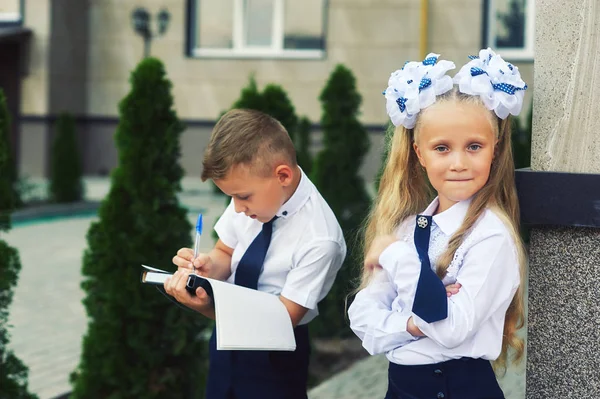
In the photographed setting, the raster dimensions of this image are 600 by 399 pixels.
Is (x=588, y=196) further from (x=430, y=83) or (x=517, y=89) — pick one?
(x=430, y=83)

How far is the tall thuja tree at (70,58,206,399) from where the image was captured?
4031 millimetres

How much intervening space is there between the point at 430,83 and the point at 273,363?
3.44ft

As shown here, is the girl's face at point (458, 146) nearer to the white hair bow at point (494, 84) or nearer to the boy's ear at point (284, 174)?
the white hair bow at point (494, 84)

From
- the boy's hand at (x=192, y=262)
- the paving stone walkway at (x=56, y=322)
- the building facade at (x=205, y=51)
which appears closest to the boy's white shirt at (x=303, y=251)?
the boy's hand at (x=192, y=262)

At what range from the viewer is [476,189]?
2.14m

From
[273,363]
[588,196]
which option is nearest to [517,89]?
[588,196]

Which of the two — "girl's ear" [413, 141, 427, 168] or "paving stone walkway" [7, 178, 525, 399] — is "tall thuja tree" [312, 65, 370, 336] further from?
"girl's ear" [413, 141, 427, 168]

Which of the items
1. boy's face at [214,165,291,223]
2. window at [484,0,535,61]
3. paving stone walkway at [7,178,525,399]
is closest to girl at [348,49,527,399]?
boy's face at [214,165,291,223]

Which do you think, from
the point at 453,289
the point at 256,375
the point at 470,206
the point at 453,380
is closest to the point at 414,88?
the point at 470,206

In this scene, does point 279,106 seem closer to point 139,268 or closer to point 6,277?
point 139,268

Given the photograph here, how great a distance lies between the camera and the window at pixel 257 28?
18.6 m

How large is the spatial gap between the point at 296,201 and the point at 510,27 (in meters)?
15.9

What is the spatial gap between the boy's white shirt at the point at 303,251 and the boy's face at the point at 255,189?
8 centimetres

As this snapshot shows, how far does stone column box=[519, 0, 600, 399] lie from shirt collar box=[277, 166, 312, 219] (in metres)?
0.66
